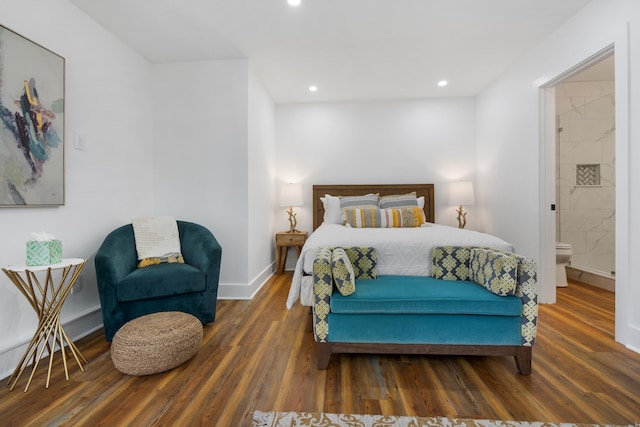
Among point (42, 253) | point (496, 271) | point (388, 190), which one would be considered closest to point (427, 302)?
point (496, 271)

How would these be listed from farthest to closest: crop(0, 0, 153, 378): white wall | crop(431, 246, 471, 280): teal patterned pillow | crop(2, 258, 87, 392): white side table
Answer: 1. crop(431, 246, 471, 280): teal patterned pillow
2. crop(0, 0, 153, 378): white wall
3. crop(2, 258, 87, 392): white side table

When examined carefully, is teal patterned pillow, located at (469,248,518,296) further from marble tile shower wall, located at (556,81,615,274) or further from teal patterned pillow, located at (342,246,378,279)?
marble tile shower wall, located at (556,81,615,274)

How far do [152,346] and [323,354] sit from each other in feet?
3.28

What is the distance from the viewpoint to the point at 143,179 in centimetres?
309

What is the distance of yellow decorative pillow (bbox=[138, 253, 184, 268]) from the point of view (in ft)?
8.18

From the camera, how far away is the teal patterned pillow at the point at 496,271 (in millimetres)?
1717

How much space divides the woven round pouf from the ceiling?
239 centimetres

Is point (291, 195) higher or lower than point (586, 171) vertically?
lower

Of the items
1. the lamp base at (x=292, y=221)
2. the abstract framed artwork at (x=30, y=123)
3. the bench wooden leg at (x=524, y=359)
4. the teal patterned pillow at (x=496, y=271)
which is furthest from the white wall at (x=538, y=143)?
the abstract framed artwork at (x=30, y=123)

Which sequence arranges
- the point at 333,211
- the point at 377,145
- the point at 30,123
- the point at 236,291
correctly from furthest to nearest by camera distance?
the point at 377,145 < the point at 333,211 < the point at 236,291 < the point at 30,123

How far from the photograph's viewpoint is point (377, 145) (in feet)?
14.8

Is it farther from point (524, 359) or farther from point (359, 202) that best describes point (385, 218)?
point (524, 359)

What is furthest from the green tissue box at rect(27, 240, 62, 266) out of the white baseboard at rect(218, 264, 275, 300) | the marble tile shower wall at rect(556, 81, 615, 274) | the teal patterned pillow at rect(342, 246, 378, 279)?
the marble tile shower wall at rect(556, 81, 615, 274)

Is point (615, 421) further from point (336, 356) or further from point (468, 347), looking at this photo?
point (336, 356)
